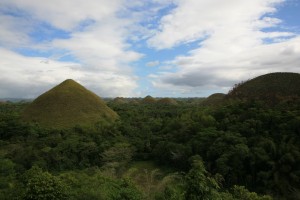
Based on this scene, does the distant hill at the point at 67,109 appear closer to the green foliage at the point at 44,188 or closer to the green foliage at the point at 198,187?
the green foliage at the point at 44,188

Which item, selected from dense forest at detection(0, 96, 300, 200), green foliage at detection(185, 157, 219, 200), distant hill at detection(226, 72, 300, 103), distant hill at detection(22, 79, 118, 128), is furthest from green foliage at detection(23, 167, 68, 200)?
distant hill at detection(226, 72, 300, 103)

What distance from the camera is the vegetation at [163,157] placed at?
1168 centimetres

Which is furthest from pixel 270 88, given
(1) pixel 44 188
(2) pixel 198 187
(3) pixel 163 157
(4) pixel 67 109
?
(1) pixel 44 188

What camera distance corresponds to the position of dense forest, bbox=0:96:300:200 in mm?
11695

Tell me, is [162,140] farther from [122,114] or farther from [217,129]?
[122,114]

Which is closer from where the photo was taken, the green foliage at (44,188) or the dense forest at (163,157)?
the green foliage at (44,188)

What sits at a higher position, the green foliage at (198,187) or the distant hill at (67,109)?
the distant hill at (67,109)

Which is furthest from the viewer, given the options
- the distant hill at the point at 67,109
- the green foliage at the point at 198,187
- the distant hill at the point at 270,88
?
the distant hill at the point at 67,109

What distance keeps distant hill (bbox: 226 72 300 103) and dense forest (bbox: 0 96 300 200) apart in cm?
232

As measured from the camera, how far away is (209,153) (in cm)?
1919

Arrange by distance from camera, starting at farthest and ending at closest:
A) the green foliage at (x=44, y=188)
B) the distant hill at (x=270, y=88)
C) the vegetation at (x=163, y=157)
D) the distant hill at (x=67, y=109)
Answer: the distant hill at (x=67, y=109) → the distant hill at (x=270, y=88) → the vegetation at (x=163, y=157) → the green foliage at (x=44, y=188)

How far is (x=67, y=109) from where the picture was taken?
3319 centimetres

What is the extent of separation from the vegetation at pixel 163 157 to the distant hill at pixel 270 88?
1.50 meters

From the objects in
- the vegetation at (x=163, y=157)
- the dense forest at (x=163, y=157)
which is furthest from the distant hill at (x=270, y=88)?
the dense forest at (x=163, y=157)
